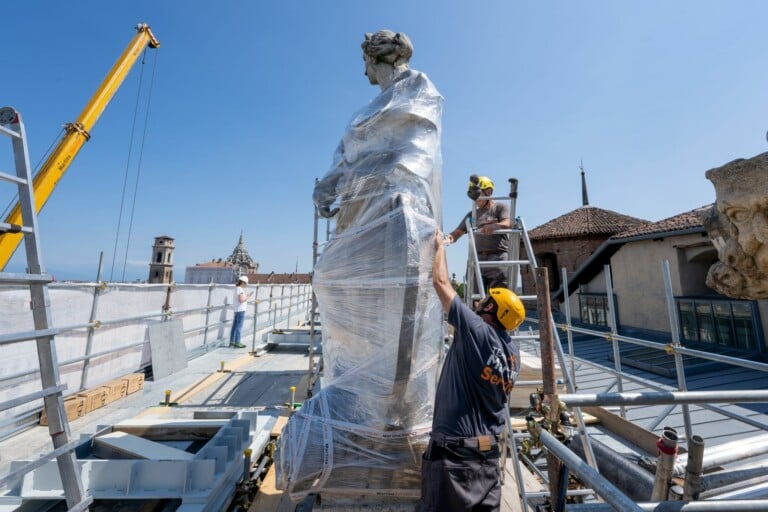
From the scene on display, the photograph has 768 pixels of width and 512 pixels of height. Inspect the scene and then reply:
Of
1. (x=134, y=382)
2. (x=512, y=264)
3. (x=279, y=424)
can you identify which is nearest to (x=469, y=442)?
(x=512, y=264)

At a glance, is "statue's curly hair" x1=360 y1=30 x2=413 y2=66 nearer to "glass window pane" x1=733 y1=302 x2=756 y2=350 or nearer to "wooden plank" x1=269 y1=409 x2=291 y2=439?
"wooden plank" x1=269 y1=409 x2=291 y2=439

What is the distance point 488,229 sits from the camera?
4.20 meters

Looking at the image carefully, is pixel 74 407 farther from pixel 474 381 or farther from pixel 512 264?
pixel 512 264

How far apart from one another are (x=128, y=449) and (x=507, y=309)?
10.9 ft

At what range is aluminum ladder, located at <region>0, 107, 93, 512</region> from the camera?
192 centimetres

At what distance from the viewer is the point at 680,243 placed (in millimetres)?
9953

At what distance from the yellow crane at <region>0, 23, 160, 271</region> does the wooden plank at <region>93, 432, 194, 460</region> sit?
7.88 m

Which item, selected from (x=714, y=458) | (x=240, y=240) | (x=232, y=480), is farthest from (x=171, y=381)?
(x=240, y=240)

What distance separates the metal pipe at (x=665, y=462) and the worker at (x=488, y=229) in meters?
2.66

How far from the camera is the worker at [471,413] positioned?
6.68ft

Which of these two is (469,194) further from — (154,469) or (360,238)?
(154,469)

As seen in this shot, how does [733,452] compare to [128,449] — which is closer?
[733,452]

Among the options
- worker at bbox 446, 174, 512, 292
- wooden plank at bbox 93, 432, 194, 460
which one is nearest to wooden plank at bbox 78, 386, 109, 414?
wooden plank at bbox 93, 432, 194, 460

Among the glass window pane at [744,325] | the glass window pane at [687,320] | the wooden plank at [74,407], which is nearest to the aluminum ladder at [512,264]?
the wooden plank at [74,407]
